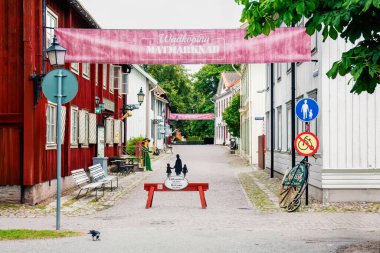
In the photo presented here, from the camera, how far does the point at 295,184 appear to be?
1497 centimetres

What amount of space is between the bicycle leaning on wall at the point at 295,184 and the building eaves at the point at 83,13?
9.11 metres

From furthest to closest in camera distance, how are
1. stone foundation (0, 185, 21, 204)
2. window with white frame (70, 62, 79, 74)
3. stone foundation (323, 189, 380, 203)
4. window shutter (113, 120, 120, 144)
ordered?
window shutter (113, 120, 120, 144) < window with white frame (70, 62, 79, 74) < stone foundation (323, 189, 380, 203) < stone foundation (0, 185, 21, 204)

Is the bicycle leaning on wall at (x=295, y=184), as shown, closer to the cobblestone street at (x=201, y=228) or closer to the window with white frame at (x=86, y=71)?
the cobblestone street at (x=201, y=228)

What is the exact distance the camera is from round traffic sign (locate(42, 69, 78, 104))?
11.3 m

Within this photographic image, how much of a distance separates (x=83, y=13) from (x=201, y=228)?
1202cm

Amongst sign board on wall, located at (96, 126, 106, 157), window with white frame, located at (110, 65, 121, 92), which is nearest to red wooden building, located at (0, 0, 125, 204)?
sign board on wall, located at (96, 126, 106, 157)

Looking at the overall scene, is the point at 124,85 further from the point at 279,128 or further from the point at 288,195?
the point at 288,195

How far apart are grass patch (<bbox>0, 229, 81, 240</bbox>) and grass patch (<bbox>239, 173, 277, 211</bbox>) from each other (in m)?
6.17

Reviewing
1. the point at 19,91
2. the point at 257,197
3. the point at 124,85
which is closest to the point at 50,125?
the point at 19,91

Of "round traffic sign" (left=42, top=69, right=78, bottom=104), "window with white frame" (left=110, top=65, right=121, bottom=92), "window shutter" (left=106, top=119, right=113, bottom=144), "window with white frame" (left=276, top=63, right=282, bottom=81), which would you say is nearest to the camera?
"round traffic sign" (left=42, top=69, right=78, bottom=104)

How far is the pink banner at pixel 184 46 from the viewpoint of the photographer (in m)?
15.6

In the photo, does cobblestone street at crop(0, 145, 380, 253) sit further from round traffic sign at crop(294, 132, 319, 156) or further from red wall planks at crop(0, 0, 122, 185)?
red wall planks at crop(0, 0, 122, 185)

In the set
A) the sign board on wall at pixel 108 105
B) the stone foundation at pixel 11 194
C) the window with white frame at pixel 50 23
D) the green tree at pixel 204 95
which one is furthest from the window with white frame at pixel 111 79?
the green tree at pixel 204 95

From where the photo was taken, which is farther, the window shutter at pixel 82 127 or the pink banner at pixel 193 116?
the pink banner at pixel 193 116
